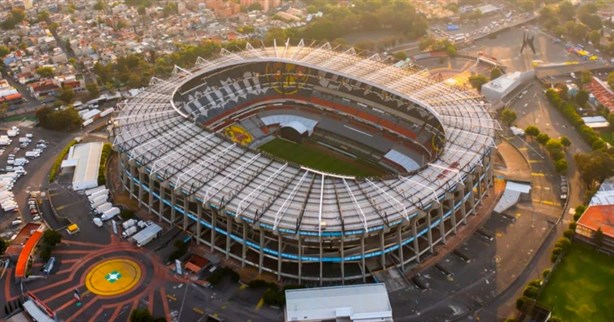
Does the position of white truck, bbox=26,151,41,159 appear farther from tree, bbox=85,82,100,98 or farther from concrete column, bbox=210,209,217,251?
concrete column, bbox=210,209,217,251

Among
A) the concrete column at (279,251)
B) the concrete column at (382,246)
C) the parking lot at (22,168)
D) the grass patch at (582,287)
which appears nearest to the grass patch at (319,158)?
the concrete column at (382,246)

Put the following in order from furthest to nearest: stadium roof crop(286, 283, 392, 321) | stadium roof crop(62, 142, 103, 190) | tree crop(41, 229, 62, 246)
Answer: stadium roof crop(62, 142, 103, 190)
tree crop(41, 229, 62, 246)
stadium roof crop(286, 283, 392, 321)

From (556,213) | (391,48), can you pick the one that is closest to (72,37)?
(391,48)

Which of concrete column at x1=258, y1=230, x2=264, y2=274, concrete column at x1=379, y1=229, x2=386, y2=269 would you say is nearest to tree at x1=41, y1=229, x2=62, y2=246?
concrete column at x1=258, y1=230, x2=264, y2=274

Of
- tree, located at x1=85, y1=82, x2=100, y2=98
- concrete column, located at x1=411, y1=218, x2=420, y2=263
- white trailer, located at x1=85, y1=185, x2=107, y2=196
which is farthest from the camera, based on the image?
tree, located at x1=85, y1=82, x2=100, y2=98

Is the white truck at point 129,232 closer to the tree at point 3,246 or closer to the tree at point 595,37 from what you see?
the tree at point 3,246

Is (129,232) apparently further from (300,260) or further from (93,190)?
(300,260)
